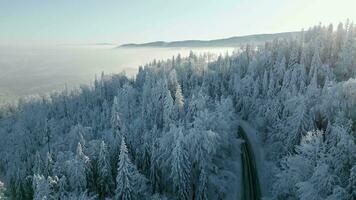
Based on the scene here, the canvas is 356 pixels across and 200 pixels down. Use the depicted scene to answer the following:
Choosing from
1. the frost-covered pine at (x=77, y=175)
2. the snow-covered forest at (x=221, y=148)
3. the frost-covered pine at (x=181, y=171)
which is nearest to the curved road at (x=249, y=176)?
the snow-covered forest at (x=221, y=148)

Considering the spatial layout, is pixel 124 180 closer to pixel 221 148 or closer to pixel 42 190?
pixel 42 190

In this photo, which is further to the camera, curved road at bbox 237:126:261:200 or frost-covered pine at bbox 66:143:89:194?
curved road at bbox 237:126:261:200

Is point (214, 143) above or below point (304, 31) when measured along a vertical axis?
below

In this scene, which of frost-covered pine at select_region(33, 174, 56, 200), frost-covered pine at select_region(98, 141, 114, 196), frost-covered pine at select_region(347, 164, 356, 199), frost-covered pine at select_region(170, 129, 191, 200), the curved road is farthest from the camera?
the curved road

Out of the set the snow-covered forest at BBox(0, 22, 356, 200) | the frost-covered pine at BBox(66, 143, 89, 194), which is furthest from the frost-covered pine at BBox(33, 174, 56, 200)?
the frost-covered pine at BBox(66, 143, 89, 194)

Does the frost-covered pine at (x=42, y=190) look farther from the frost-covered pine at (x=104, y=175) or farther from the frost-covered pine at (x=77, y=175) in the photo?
the frost-covered pine at (x=104, y=175)

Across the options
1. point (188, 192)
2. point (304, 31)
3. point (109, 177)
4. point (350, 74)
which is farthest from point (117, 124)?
point (304, 31)

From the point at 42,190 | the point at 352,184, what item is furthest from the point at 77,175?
the point at 352,184

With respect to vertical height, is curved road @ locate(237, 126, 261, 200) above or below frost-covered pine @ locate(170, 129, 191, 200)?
below

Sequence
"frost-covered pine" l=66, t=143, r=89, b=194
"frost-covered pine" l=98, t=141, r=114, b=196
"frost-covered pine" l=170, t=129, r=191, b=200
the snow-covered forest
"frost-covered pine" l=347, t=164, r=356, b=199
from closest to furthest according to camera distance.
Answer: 1. "frost-covered pine" l=347, t=164, r=356, b=199
2. the snow-covered forest
3. "frost-covered pine" l=66, t=143, r=89, b=194
4. "frost-covered pine" l=170, t=129, r=191, b=200
5. "frost-covered pine" l=98, t=141, r=114, b=196

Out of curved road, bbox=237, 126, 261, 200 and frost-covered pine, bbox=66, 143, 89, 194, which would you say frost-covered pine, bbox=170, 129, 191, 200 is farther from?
frost-covered pine, bbox=66, 143, 89, 194

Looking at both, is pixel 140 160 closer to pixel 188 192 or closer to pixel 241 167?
pixel 188 192
